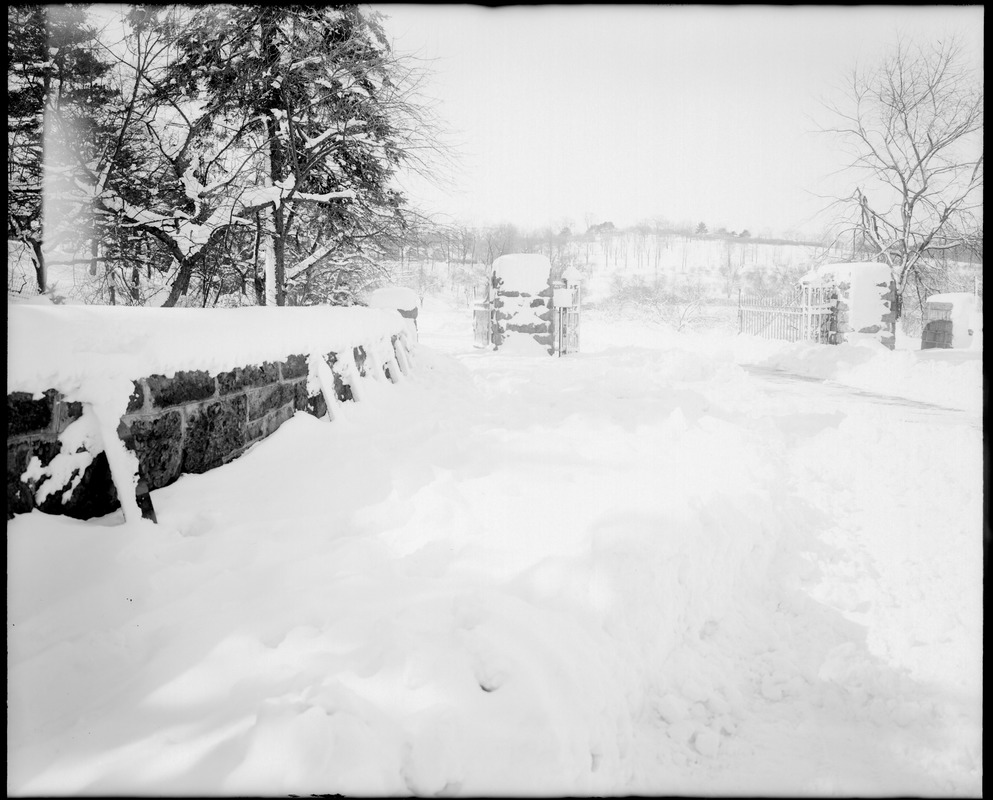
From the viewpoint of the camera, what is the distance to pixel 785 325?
17.5 m

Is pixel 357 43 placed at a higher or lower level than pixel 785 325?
higher

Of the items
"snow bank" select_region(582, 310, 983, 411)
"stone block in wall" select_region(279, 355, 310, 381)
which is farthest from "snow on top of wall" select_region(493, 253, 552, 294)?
"stone block in wall" select_region(279, 355, 310, 381)

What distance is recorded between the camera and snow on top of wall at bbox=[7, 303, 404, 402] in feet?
5.71

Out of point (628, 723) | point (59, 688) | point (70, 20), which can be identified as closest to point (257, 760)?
point (59, 688)

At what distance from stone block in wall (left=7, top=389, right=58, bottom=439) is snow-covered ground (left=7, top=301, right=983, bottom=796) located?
0.27 m

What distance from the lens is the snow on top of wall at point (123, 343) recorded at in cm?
174

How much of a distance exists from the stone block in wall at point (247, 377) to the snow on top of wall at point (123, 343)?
0.04 meters

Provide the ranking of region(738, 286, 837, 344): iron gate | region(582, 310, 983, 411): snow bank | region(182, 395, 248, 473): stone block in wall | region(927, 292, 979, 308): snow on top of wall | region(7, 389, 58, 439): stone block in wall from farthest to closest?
region(738, 286, 837, 344): iron gate
region(927, 292, 979, 308): snow on top of wall
region(582, 310, 983, 411): snow bank
region(182, 395, 248, 473): stone block in wall
region(7, 389, 58, 439): stone block in wall

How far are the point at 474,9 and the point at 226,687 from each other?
1.93 m

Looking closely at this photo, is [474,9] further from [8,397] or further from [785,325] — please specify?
[785,325]

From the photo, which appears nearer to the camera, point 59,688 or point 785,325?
point 59,688

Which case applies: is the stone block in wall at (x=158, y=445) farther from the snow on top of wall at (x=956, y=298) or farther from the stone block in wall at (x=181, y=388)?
the snow on top of wall at (x=956, y=298)

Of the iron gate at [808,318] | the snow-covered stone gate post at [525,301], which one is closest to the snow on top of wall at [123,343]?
the snow-covered stone gate post at [525,301]

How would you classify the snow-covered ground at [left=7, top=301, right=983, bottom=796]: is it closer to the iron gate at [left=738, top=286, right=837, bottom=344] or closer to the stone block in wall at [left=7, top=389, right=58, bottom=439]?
the stone block in wall at [left=7, top=389, right=58, bottom=439]
